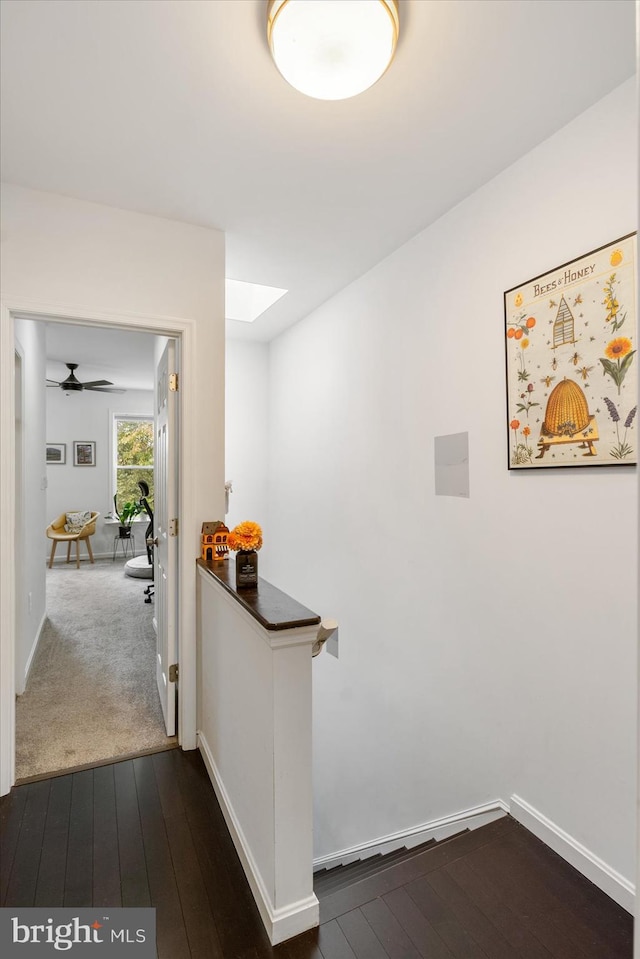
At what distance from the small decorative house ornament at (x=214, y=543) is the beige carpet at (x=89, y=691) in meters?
0.97

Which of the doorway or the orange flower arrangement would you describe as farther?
the doorway

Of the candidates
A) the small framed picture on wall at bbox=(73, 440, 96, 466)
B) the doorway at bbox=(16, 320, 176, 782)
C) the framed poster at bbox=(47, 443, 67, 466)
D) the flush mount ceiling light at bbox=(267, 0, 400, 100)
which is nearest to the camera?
the flush mount ceiling light at bbox=(267, 0, 400, 100)

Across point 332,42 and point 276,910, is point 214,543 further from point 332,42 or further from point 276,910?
point 332,42

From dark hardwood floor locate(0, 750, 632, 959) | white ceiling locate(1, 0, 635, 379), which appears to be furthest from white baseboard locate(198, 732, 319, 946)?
white ceiling locate(1, 0, 635, 379)

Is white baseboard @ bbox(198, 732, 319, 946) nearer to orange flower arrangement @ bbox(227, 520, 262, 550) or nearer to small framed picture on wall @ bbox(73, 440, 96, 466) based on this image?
orange flower arrangement @ bbox(227, 520, 262, 550)

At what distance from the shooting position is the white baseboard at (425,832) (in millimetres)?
1971

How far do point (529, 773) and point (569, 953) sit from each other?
58 centimetres

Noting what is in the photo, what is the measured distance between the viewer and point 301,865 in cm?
141

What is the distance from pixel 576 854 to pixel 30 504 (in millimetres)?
3467

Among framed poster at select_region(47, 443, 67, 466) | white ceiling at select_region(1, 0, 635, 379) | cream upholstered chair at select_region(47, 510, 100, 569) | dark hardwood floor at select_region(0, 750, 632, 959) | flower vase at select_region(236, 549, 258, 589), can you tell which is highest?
white ceiling at select_region(1, 0, 635, 379)

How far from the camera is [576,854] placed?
64.2 inches

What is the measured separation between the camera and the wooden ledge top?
4.42 ft

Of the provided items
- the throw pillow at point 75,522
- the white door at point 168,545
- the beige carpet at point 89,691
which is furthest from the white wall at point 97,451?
the white door at point 168,545

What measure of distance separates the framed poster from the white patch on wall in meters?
6.54
